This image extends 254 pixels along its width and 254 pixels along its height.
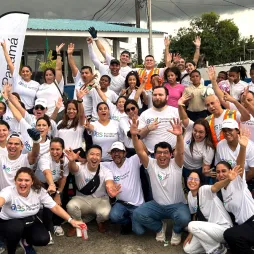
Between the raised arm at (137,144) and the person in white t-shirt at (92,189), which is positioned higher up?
the raised arm at (137,144)

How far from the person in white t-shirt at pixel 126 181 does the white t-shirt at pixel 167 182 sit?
39 centimetres

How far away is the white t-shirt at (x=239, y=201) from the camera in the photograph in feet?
13.5

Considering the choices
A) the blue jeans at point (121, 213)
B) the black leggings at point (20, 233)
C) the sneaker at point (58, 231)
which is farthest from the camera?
the sneaker at point (58, 231)

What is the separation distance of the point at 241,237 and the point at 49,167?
2571 mm

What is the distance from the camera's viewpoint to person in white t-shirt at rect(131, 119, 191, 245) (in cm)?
473

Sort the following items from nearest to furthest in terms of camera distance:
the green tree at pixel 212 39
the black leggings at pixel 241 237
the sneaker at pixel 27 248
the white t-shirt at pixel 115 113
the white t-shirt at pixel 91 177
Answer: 1. the black leggings at pixel 241 237
2. the sneaker at pixel 27 248
3. the white t-shirt at pixel 91 177
4. the white t-shirt at pixel 115 113
5. the green tree at pixel 212 39

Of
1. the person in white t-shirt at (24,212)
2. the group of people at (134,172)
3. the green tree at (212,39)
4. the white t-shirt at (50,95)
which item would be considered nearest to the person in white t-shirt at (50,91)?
the white t-shirt at (50,95)

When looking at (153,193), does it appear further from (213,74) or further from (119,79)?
(119,79)

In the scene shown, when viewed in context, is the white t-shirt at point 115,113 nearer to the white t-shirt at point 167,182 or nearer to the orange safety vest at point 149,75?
the orange safety vest at point 149,75

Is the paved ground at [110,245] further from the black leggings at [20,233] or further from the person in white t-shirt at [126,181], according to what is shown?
the black leggings at [20,233]

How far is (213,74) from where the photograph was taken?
5906mm

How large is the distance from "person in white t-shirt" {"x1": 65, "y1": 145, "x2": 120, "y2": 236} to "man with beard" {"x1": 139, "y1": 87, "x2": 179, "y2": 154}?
0.74m

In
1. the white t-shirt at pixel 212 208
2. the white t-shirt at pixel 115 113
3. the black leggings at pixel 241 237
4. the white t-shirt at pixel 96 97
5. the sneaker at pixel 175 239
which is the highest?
the white t-shirt at pixel 96 97

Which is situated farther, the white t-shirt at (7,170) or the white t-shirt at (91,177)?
the white t-shirt at (91,177)
